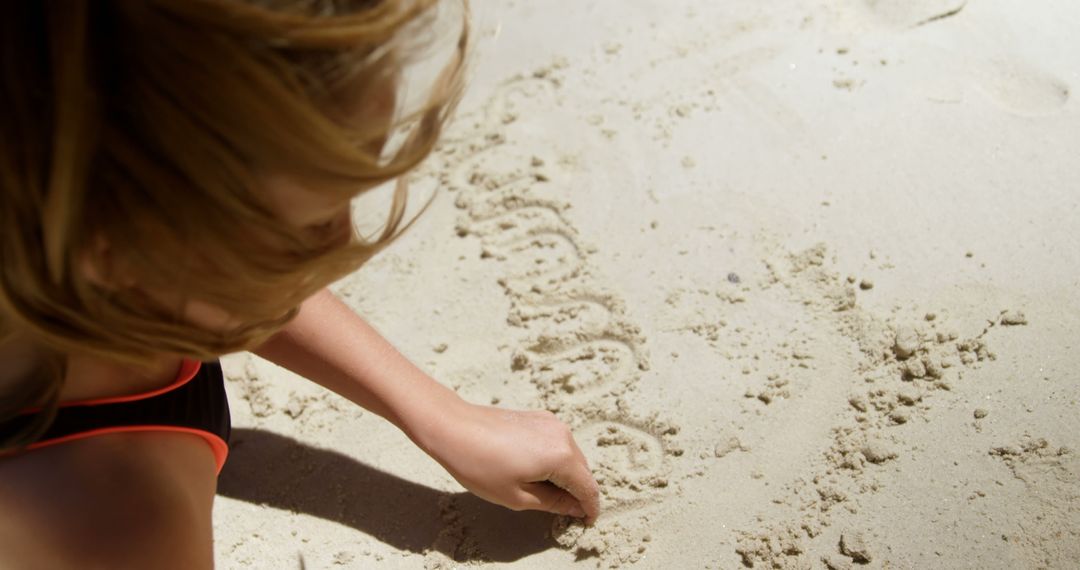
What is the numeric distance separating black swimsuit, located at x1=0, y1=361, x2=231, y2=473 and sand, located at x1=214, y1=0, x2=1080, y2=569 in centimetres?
35

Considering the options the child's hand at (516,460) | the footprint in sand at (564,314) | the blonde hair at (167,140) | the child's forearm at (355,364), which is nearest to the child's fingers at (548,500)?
the child's hand at (516,460)

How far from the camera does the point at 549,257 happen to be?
5.67ft

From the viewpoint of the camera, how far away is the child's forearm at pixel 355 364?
132 centimetres

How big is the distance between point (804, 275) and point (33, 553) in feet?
3.83

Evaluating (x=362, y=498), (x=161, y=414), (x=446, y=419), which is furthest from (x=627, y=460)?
(x=161, y=414)

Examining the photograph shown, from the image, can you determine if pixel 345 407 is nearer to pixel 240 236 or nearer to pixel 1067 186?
pixel 240 236

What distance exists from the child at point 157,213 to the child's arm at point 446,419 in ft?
0.83

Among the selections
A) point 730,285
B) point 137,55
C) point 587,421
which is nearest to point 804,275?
point 730,285

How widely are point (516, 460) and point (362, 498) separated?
1.08 ft

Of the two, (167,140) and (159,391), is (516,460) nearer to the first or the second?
(159,391)

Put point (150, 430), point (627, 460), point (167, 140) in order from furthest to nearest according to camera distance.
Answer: point (627, 460), point (150, 430), point (167, 140)

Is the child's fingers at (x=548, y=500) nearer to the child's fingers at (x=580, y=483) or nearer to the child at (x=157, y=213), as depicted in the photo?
the child's fingers at (x=580, y=483)

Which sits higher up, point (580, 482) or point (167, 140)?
point (167, 140)

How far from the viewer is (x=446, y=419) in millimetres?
1312
